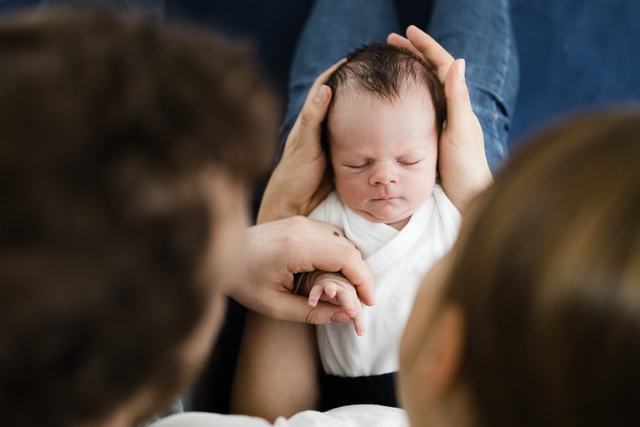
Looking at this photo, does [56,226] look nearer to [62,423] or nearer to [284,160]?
[62,423]

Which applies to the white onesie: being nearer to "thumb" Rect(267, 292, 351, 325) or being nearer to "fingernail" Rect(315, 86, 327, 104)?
"thumb" Rect(267, 292, 351, 325)

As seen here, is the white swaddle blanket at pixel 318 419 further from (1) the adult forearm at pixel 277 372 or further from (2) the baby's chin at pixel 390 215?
(2) the baby's chin at pixel 390 215

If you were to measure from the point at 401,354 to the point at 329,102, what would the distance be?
723 mm

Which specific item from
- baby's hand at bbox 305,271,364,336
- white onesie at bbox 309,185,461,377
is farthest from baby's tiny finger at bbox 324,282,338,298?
white onesie at bbox 309,185,461,377

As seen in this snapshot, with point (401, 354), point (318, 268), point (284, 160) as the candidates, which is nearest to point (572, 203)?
point (401, 354)

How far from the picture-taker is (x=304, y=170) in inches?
48.0

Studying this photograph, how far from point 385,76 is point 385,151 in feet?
0.52

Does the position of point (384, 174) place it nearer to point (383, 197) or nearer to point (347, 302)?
point (383, 197)

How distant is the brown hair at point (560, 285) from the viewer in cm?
35

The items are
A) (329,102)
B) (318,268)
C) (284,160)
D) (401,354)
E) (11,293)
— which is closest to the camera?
(11,293)

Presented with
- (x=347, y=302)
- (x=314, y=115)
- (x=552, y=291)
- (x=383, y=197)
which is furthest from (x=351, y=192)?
(x=552, y=291)

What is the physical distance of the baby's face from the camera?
1097 millimetres

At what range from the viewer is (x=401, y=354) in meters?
0.55

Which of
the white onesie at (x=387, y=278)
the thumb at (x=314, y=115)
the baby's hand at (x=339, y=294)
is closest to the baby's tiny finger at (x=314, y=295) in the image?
the baby's hand at (x=339, y=294)
